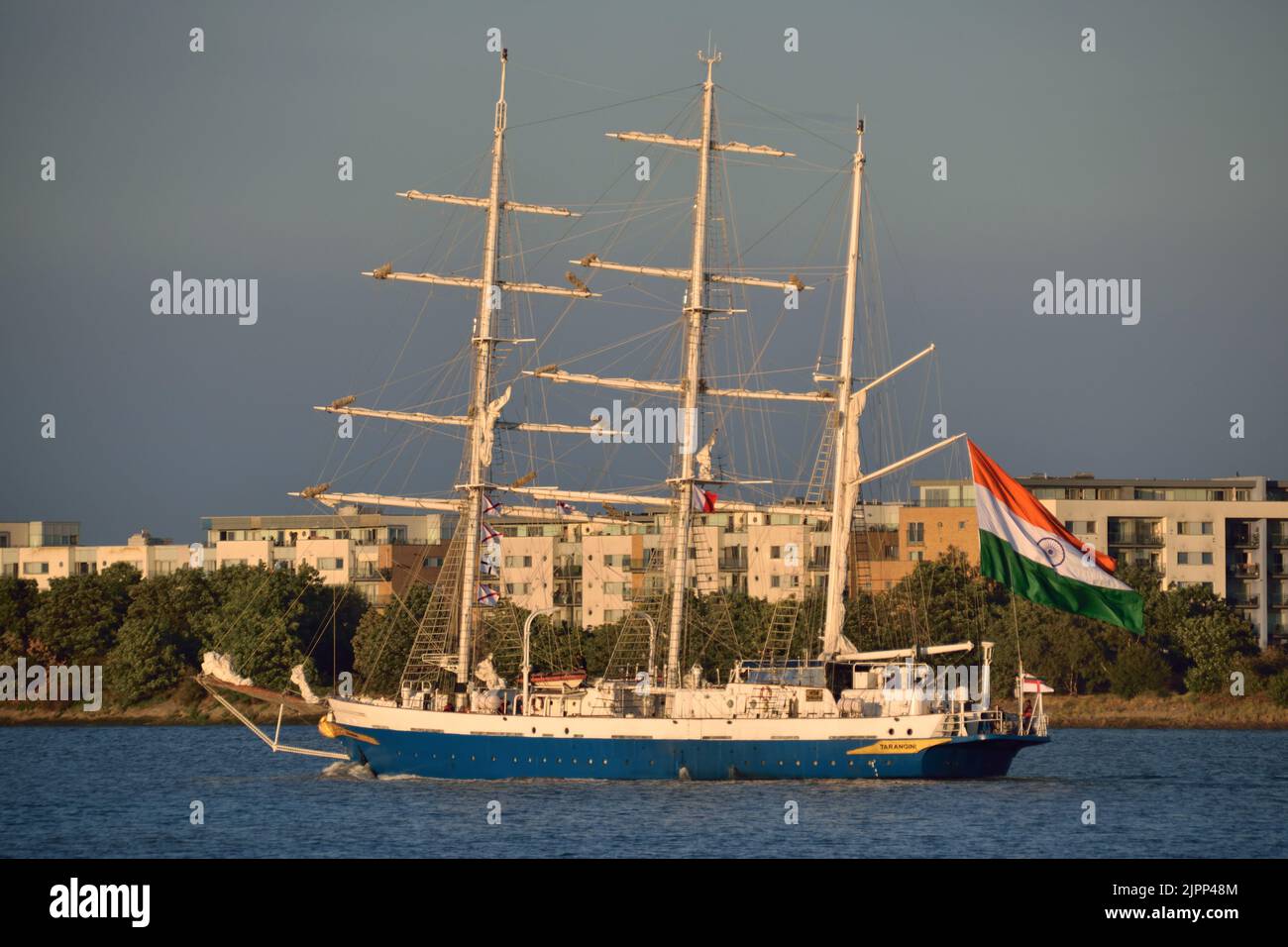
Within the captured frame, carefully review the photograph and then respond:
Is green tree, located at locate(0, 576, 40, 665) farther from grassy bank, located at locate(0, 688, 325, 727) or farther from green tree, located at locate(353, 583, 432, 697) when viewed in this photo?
green tree, located at locate(353, 583, 432, 697)

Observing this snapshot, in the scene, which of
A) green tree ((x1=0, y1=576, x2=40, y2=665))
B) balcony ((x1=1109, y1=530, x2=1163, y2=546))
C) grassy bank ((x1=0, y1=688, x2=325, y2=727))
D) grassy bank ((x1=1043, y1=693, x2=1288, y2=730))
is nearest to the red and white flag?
grassy bank ((x1=1043, y1=693, x2=1288, y2=730))

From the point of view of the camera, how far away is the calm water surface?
232ft

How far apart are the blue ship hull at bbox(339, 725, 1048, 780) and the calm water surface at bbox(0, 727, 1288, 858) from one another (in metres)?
0.86

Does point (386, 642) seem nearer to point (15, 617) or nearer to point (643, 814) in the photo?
point (643, 814)

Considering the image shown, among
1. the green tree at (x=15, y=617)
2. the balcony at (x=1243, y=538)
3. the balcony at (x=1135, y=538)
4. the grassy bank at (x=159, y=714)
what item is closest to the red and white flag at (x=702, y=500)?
the grassy bank at (x=159, y=714)

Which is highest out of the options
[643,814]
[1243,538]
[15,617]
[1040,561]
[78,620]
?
[1243,538]

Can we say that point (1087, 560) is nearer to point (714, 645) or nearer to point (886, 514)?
point (714, 645)

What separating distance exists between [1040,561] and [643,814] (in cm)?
1984

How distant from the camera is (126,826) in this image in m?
78.4

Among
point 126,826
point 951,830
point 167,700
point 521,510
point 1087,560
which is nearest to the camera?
point 951,830

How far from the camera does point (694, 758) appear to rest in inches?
3565

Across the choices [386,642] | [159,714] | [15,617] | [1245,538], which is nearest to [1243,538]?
[1245,538]
